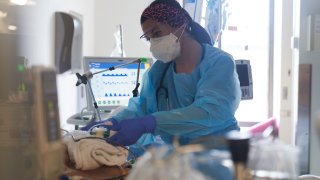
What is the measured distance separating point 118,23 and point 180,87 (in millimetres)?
2130

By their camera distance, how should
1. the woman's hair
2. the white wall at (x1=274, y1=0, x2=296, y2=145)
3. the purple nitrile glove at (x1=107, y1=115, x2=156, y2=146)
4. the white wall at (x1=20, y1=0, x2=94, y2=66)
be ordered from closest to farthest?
the purple nitrile glove at (x1=107, y1=115, x2=156, y2=146), the woman's hair, the white wall at (x1=20, y1=0, x2=94, y2=66), the white wall at (x1=274, y1=0, x2=296, y2=145)

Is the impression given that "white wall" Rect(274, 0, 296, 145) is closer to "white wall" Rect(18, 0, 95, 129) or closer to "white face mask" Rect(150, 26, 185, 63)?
"white wall" Rect(18, 0, 95, 129)

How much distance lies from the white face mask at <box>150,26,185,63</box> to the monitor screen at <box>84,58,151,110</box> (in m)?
0.93

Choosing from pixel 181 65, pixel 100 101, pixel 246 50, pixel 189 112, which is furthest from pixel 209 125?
pixel 246 50

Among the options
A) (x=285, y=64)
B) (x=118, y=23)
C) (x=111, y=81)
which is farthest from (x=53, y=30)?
(x=285, y=64)

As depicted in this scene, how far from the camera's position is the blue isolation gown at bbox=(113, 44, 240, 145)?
1136mm

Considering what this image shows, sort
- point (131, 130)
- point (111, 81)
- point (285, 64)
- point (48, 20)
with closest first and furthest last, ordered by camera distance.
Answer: point (131, 130)
point (48, 20)
point (111, 81)
point (285, 64)

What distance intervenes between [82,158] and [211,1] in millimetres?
2008

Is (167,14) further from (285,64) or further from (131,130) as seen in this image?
(285,64)

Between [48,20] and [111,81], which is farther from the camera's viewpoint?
[111,81]

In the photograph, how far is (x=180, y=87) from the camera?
1.39m

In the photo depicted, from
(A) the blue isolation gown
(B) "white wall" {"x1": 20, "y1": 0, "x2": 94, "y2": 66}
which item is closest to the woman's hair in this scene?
(A) the blue isolation gown

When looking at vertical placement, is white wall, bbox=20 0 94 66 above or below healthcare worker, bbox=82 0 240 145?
above

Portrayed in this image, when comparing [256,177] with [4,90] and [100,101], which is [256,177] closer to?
[4,90]
